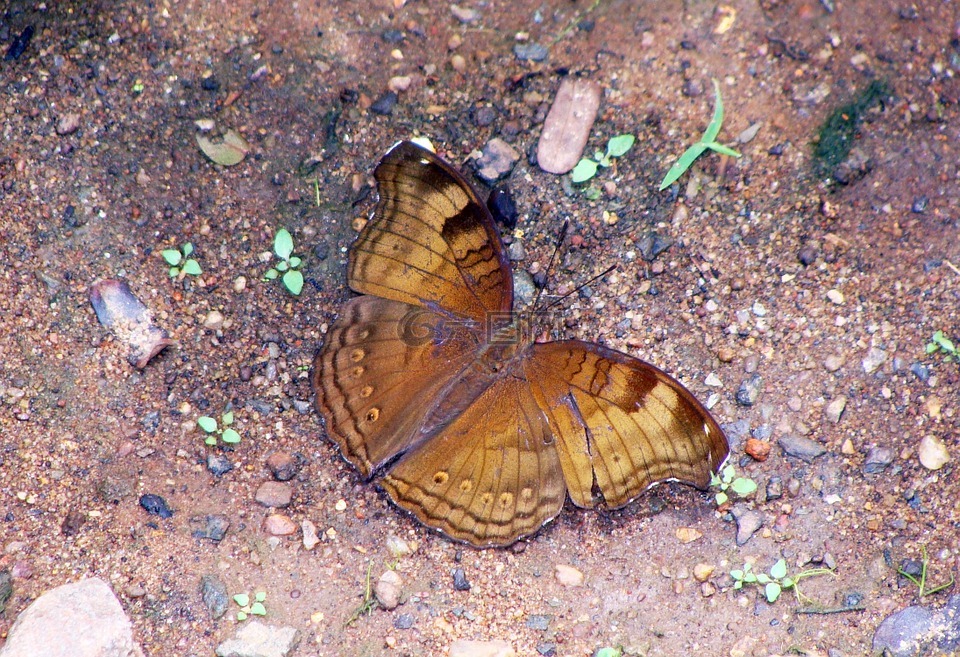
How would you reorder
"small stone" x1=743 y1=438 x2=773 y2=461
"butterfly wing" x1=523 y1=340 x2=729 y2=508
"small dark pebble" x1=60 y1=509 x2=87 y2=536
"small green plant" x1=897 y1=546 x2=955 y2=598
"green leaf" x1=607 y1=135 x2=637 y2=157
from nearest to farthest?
"butterfly wing" x1=523 y1=340 x2=729 y2=508 < "small dark pebble" x1=60 y1=509 x2=87 y2=536 < "small green plant" x1=897 y1=546 x2=955 y2=598 < "small stone" x1=743 y1=438 x2=773 y2=461 < "green leaf" x1=607 y1=135 x2=637 y2=157

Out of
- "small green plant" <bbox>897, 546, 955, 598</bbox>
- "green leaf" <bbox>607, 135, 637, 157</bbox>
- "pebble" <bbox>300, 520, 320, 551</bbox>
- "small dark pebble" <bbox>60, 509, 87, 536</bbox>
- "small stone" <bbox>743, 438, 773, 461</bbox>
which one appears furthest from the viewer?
"green leaf" <bbox>607, 135, 637, 157</bbox>

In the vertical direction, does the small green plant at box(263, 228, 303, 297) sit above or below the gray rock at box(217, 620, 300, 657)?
above

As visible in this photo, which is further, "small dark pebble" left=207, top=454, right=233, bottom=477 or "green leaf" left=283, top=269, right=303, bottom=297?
"green leaf" left=283, top=269, right=303, bottom=297

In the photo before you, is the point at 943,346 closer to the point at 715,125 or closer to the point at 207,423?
the point at 715,125

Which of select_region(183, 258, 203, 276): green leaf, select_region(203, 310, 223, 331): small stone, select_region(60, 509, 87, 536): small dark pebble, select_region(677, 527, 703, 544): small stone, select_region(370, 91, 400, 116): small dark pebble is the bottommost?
select_region(677, 527, 703, 544): small stone

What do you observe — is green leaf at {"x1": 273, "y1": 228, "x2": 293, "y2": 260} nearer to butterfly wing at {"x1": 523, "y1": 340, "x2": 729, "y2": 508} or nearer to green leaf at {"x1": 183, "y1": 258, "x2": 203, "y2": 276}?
green leaf at {"x1": 183, "y1": 258, "x2": 203, "y2": 276}

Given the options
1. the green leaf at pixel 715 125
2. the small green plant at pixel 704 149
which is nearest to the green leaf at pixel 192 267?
the small green plant at pixel 704 149

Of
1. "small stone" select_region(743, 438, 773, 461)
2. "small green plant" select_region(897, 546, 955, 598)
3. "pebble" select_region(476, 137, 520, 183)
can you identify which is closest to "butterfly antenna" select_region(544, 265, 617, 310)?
"pebble" select_region(476, 137, 520, 183)

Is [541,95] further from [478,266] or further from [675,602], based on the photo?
[675,602]
